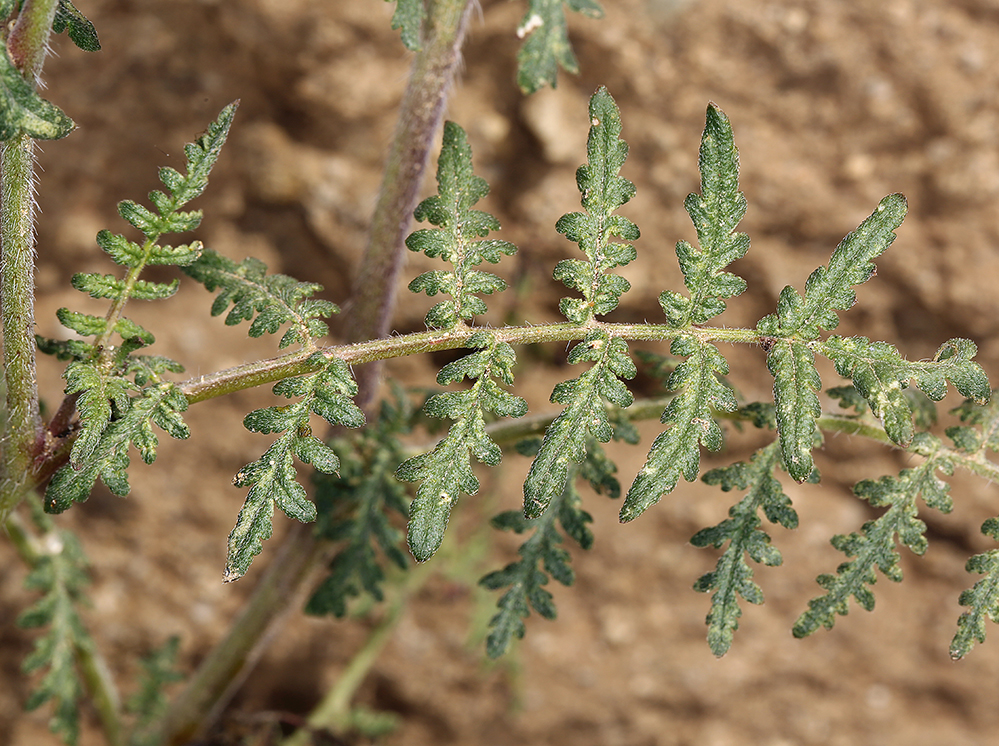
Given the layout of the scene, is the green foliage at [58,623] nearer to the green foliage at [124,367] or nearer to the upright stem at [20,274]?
the upright stem at [20,274]

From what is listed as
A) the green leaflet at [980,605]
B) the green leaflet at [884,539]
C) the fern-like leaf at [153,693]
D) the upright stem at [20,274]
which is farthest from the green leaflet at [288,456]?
the fern-like leaf at [153,693]

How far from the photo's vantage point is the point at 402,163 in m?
1.97

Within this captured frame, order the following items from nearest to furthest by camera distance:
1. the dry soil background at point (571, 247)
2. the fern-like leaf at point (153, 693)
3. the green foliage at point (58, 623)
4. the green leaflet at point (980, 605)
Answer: the green leaflet at point (980, 605)
the green foliage at point (58, 623)
the fern-like leaf at point (153, 693)
the dry soil background at point (571, 247)

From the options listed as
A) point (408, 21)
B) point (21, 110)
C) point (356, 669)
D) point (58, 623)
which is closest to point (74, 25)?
point (21, 110)

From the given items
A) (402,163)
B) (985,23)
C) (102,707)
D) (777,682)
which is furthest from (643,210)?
(102,707)

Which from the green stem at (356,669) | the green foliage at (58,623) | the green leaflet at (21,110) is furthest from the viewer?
the green stem at (356,669)

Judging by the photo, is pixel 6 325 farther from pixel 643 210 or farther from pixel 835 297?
pixel 643 210

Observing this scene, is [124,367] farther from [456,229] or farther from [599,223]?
[599,223]

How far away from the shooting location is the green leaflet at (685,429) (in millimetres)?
1460

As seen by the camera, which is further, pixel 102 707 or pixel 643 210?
pixel 643 210

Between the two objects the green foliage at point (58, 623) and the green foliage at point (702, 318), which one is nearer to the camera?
the green foliage at point (702, 318)

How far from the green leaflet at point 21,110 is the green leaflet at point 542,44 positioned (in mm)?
792

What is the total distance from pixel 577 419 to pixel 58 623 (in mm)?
1736

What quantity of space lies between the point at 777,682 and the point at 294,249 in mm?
2666
